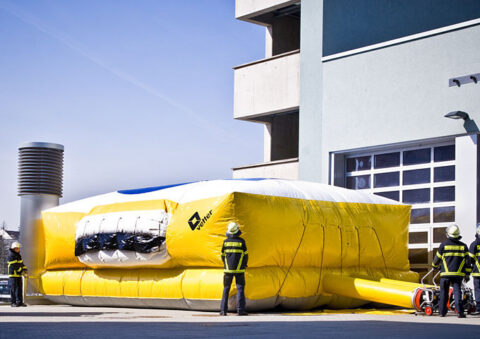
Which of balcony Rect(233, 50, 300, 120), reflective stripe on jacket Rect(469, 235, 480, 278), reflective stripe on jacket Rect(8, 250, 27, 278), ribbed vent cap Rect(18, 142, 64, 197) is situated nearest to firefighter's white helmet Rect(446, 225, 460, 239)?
reflective stripe on jacket Rect(469, 235, 480, 278)

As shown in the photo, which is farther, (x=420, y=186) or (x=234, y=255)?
(x=420, y=186)

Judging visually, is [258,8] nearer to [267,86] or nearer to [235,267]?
[267,86]

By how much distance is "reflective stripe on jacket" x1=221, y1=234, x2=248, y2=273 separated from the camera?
16.0 m

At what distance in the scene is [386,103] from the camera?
22219mm

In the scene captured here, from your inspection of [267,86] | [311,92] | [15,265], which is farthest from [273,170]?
[15,265]

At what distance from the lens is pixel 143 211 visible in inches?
733

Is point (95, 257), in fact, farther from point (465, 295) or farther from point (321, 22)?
point (321, 22)

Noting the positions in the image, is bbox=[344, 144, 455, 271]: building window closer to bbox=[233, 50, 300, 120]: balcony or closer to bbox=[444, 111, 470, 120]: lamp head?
bbox=[444, 111, 470, 120]: lamp head

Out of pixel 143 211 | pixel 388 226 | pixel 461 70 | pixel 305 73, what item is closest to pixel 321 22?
pixel 305 73

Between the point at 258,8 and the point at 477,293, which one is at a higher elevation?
the point at 258,8

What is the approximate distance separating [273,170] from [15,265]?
947 cm

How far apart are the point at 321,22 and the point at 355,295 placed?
10331 mm

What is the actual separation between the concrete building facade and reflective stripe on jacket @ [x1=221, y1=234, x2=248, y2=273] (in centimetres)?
681

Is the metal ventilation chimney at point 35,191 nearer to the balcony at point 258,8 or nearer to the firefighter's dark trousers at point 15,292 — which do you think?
the firefighter's dark trousers at point 15,292
